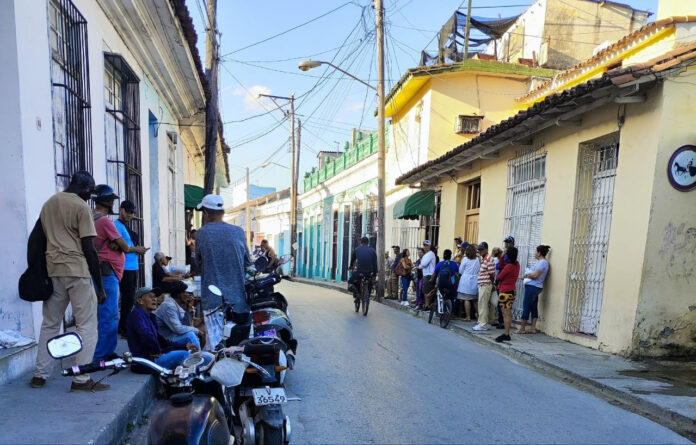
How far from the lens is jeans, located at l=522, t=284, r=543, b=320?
25.9 ft

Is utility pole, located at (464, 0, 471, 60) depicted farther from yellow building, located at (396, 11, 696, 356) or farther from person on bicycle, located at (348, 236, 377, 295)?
person on bicycle, located at (348, 236, 377, 295)

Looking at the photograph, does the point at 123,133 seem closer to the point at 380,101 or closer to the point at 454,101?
the point at 380,101

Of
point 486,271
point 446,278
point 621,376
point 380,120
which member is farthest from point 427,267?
point 621,376

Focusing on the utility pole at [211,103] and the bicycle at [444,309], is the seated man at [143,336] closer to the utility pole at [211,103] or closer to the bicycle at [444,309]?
the bicycle at [444,309]

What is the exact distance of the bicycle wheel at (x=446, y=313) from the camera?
357 inches

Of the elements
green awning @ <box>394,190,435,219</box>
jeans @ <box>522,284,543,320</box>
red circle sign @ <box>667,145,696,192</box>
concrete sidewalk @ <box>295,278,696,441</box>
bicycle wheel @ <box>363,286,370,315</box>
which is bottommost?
bicycle wheel @ <box>363,286,370,315</box>

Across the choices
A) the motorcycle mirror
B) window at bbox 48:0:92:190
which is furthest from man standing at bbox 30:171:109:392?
the motorcycle mirror

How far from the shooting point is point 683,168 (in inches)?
235

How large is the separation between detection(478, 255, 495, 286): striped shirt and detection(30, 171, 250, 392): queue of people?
568cm

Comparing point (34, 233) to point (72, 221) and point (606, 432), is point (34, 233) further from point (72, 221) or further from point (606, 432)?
point (606, 432)

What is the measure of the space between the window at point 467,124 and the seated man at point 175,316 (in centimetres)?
1196

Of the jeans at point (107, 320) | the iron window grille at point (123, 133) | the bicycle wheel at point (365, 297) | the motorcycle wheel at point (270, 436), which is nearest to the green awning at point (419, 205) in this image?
the bicycle wheel at point (365, 297)

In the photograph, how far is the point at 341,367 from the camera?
227 inches

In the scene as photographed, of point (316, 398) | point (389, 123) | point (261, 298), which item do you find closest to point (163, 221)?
point (261, 298)
